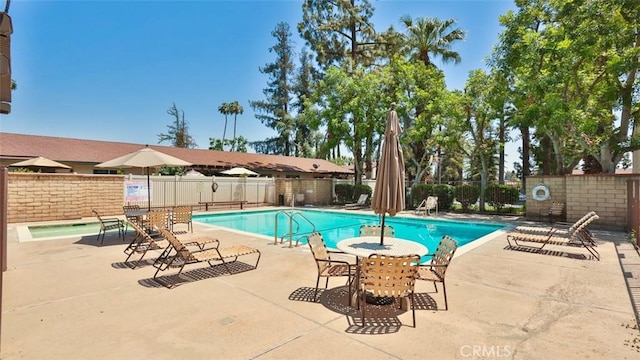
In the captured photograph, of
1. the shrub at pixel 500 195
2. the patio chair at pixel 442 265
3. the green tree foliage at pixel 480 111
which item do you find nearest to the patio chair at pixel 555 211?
the shrub at pixel 500 195

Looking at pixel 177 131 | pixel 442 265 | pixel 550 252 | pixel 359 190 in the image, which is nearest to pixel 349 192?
pixel 359 190

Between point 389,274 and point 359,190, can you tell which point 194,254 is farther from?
point 359,190

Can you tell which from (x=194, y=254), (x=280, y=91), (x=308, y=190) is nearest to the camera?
(x=194, y=254)

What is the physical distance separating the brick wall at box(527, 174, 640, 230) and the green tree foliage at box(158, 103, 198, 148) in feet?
145

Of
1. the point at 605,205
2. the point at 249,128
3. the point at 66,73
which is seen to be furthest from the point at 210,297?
the point at 249,128

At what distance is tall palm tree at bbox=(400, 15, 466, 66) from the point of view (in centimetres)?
2180

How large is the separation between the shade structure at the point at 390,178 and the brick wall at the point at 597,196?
1072 cm

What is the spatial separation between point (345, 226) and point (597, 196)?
9.62 meters

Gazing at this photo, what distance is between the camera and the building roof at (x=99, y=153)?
1897cm

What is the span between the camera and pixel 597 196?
1220 cm

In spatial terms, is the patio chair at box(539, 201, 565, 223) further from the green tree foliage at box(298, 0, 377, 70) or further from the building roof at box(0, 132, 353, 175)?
the building roof at box(0, 132, 353, 175)

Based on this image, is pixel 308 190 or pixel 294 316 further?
pixel 308 190

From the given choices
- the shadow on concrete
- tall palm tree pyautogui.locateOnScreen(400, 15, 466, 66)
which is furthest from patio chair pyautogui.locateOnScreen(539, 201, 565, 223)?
tall palm tree pyautogui.locateOnScreen(400, 15, 466, 66)

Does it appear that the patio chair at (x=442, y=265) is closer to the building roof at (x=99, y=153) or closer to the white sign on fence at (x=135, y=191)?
the white sign on fence at (x=135, y=191)
